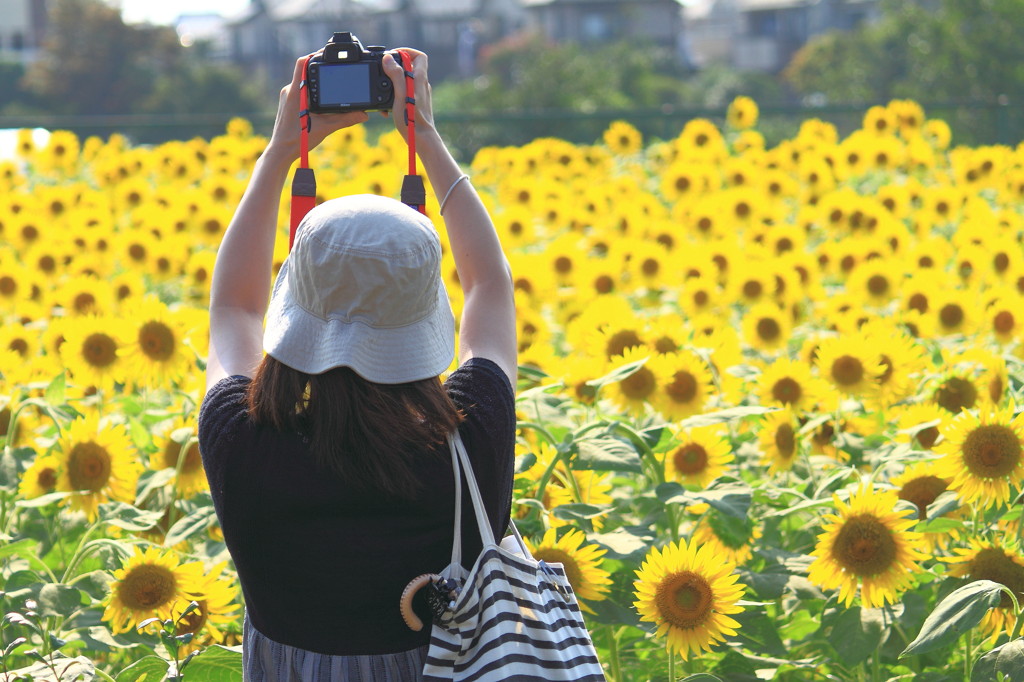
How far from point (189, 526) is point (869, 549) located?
1433mm

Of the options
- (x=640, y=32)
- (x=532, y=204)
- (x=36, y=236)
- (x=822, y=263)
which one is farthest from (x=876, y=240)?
(x=640, y=32)

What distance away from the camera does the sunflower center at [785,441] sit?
343 centimetres

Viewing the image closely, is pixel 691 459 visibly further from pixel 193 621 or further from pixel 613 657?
pixel 193 621

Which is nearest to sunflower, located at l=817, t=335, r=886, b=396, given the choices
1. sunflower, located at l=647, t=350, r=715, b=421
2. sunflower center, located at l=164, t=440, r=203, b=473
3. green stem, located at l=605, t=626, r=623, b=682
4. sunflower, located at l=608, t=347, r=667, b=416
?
sunflower, located at l=647, t=350, r=715, b=421

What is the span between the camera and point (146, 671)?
258 cm

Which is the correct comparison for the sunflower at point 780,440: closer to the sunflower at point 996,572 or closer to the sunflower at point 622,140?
the sunflower at point 996,572

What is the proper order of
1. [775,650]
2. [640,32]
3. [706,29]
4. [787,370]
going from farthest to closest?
[706,29] < [640,32] < [787,370] < [775,650]

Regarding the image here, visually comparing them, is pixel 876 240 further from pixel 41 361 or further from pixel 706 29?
pixel 706 29

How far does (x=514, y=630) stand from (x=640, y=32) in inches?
3457

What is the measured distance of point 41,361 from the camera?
4.19 m

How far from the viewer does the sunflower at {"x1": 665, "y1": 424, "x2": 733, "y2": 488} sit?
3.26 meters

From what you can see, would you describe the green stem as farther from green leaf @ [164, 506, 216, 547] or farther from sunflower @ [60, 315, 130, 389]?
sunflower @ [60, 315, 130, 389]

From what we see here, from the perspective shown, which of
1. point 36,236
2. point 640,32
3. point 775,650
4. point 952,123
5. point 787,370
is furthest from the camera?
point 640,32

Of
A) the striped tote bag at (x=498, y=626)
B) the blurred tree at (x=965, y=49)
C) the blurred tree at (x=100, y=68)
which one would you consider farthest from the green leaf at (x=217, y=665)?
the blurred tree at (x=100, y=68)
